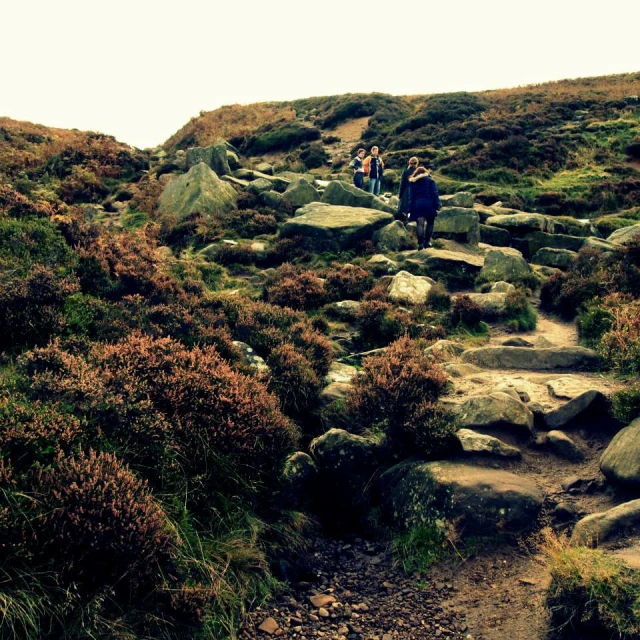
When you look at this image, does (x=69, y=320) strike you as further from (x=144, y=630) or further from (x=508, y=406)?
(x=508, y=406)

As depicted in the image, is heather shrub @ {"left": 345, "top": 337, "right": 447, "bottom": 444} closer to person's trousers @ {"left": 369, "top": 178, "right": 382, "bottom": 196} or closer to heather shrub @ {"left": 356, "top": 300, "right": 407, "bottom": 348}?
heather shrub @ {"left": 356, "top": 300, "right": 407, "bottom": 348}

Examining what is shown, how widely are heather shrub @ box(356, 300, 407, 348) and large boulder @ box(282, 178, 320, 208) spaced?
11.3 m

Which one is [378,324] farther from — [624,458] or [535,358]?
[624,458]

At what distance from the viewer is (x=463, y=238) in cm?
2053

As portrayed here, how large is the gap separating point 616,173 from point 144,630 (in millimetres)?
33166

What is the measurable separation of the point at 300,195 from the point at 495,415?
17367 millimetres

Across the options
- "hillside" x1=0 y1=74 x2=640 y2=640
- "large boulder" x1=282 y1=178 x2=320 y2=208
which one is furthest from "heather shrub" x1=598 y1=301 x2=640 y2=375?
"large boulder" x1=282 y1=178 x2=320 y2=208

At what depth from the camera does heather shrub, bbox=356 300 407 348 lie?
1274cm

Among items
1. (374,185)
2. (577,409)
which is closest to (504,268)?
(577,409)

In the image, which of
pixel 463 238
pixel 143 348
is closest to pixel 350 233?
pixel 463 238

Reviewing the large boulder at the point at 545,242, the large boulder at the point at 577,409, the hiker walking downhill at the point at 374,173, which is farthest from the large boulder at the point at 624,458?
the hiker walking downhill at the point at 374,173

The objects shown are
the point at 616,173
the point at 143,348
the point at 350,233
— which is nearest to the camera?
the point at 143,348

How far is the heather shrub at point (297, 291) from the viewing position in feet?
47.4

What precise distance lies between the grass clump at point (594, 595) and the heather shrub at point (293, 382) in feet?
15.6
